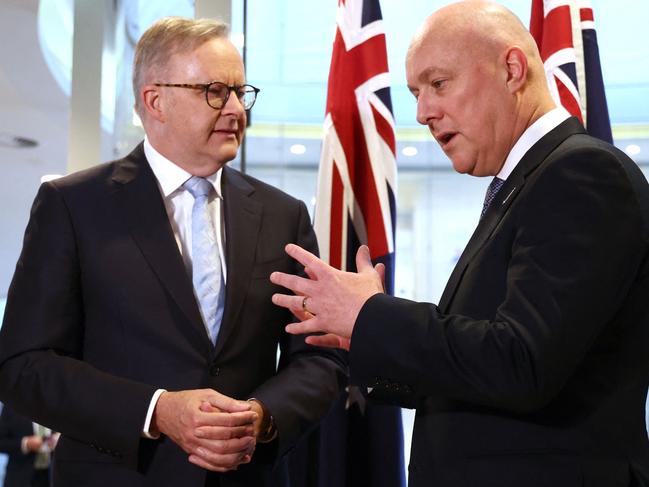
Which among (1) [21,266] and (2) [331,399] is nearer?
(1) [21,266]

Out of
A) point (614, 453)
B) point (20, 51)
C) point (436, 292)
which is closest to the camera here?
point (614, 453)

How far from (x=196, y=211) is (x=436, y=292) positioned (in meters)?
4.08

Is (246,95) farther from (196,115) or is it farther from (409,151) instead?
(409,151)

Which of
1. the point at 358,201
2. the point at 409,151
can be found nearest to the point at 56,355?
the point at 358,201

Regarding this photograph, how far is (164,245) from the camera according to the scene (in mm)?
1968

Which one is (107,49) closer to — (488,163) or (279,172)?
(279,172)

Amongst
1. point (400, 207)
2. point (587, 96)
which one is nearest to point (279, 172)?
point (400, 207)

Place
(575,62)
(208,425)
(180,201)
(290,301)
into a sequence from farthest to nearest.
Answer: (575,62) → (180,201) → (208,425) → (290,301)

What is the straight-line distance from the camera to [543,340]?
125 cm

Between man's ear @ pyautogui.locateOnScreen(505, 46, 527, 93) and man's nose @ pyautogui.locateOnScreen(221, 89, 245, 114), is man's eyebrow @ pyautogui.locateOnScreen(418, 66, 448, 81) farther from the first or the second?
man's nose @ pyautogui.locateOnScreen(221, 89, 245, 114)

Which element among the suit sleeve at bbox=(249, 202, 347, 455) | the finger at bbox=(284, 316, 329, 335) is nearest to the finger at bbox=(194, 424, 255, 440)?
the suit sleeve at bbox=(249, 202, 347, 455)

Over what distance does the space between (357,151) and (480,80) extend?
1600mm

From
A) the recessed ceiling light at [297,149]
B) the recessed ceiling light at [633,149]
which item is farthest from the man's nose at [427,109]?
the recessed ceiling light at [633,149]

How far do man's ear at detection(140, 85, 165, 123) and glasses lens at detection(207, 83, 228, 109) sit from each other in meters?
0.14
